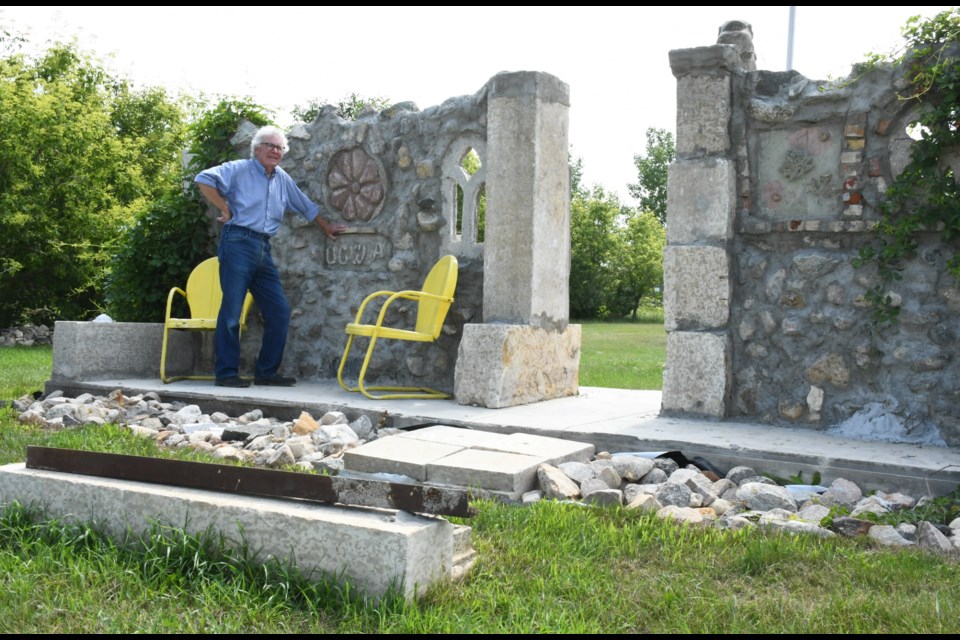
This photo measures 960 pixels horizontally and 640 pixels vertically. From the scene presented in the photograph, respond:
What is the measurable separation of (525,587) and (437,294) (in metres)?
3.31

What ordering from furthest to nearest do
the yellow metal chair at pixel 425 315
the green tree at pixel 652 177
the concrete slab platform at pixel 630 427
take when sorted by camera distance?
the green tree at pixel 652 177, the yellow metal chair at pixel 425 315, the concrete slab platform at pixel 630 427

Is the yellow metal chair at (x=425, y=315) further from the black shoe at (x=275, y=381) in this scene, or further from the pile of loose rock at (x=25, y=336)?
the pile of loose rock at (x=25, y=336)

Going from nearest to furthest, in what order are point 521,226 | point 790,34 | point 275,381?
1. point 521,226
2. point 275,381
3. point 790,34

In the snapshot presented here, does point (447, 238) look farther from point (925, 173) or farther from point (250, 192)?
point (925, 173)

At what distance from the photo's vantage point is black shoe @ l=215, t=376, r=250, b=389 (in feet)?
19.5

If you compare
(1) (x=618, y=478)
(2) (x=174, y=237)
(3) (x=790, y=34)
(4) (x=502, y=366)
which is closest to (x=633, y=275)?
(3) (x=790, y=34)

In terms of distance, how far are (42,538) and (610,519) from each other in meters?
1.75

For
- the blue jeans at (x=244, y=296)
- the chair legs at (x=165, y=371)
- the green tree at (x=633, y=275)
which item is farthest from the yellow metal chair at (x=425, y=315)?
the green tree at (x=633, y=275)

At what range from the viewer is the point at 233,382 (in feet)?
19.6

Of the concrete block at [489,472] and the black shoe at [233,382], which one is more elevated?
the black shoe at [233,382]

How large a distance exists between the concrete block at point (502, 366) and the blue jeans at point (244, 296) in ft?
5.07

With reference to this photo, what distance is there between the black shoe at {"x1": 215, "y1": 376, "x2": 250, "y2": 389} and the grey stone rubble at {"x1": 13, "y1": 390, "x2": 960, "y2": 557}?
75cm

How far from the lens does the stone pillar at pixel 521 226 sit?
530 centimetres

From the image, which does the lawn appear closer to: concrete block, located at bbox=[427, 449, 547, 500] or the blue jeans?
the blue jeans
